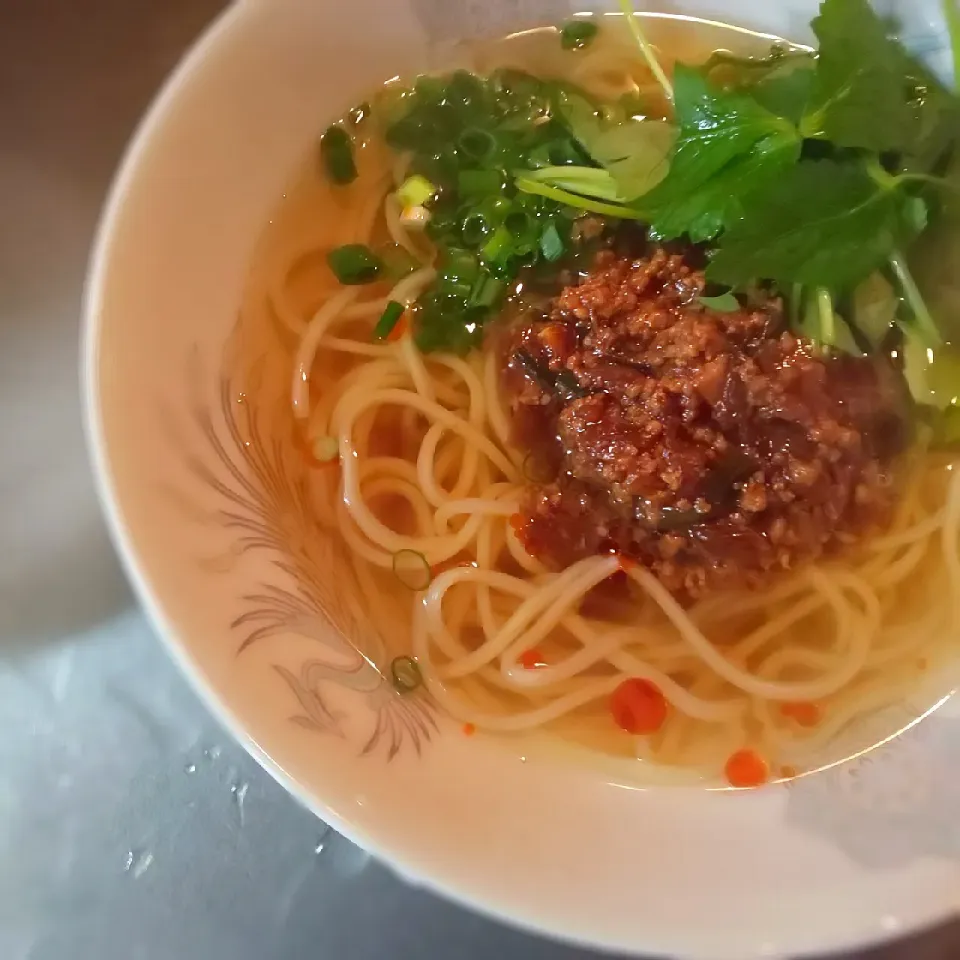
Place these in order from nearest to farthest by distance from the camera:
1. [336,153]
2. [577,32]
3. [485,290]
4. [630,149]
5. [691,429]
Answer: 1. [691,429]
2. [630,149]
3. [485,290]
4. [336,153]
5. [577,32]

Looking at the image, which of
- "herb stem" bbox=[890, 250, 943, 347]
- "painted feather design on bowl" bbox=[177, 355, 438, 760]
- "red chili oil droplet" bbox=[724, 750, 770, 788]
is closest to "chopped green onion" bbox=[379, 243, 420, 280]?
"painted feather design on bowl" bbox=[177, 355, 438, 760]

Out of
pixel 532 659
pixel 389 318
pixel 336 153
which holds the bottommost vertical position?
pixel 532 659

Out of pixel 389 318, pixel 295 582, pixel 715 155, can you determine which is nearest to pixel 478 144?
pixel 389 318

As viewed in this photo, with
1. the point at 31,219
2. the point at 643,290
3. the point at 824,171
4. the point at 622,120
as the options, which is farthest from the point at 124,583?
the point at 824,171

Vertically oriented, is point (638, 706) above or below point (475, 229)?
below

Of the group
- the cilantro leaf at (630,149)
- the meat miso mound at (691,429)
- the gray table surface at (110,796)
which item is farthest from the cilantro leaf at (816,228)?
the gray table surface at (110,796)

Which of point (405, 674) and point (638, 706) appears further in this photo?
point (638, 706)

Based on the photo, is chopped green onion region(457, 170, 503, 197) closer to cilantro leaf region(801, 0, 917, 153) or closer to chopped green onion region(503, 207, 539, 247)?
chopped green onion region(503, 207, 539, 247)

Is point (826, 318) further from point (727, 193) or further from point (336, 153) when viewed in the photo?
point (336, 153)
